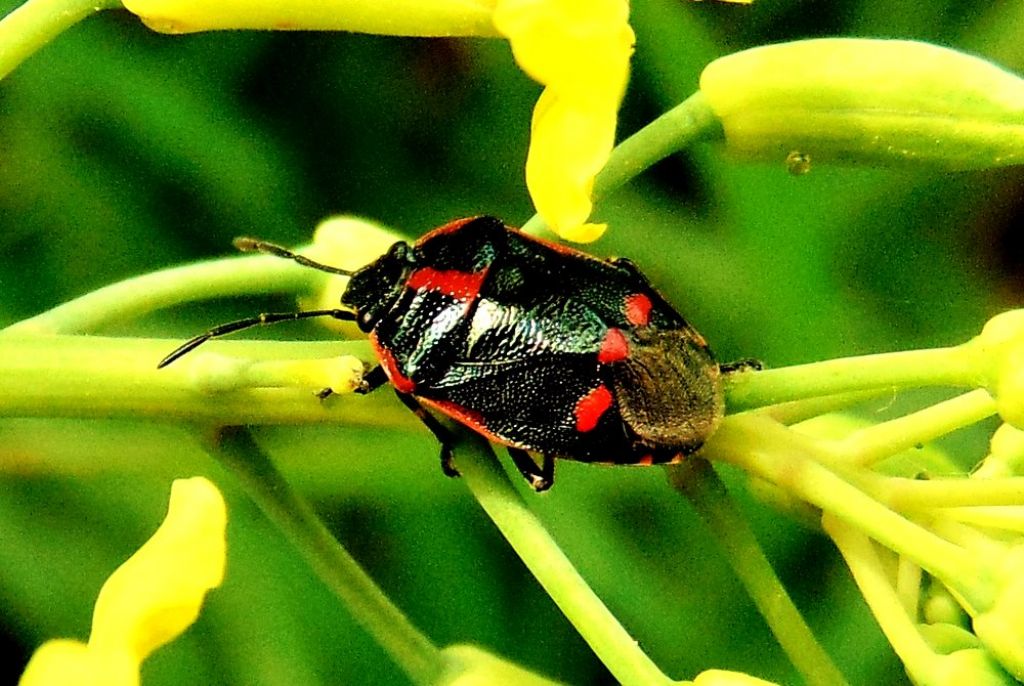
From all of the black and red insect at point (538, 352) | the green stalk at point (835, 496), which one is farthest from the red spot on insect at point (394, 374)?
the green stalk at point (835, 496)

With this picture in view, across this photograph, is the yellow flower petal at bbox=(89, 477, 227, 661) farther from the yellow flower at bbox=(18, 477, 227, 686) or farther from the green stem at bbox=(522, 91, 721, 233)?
the green stem at bbox=(522, 91, 721, 233)

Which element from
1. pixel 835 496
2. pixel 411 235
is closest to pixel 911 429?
pixel 835 496

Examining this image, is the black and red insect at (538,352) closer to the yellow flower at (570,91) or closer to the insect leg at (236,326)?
the insect leg at (236,326)

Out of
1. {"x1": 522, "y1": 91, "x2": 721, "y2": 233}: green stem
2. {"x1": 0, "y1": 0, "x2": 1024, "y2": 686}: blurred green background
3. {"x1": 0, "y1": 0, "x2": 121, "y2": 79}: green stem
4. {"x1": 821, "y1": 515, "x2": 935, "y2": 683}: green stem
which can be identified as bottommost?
{"x1": 0, "y1": 0, "x2": 1024, "y2": 686}: blurred green background

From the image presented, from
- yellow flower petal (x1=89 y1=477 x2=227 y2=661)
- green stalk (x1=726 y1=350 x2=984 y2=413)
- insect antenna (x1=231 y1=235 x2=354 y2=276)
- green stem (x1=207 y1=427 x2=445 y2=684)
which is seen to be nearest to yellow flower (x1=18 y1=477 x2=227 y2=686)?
yellow flower petal (x1=89 y1=477 x2=227 y2=661)

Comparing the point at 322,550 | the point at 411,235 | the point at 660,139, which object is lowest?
the point at 411,235

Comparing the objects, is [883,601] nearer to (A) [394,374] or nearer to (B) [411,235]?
(A) [394,374]
